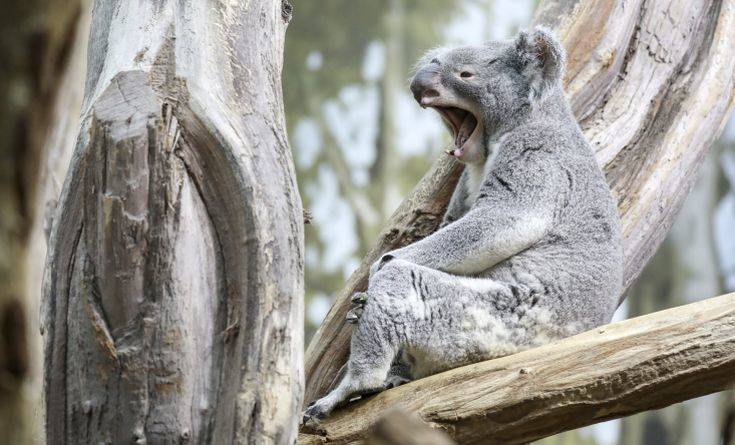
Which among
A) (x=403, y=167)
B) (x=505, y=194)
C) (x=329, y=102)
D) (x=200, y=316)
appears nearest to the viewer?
(x=200, y=316)

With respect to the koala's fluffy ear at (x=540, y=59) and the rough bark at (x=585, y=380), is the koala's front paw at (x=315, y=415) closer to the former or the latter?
the rough bark at (x=585, y=380)

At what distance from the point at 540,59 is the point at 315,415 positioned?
254 centimetres

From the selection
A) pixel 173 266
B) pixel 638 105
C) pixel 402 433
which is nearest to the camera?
pixel 402 433

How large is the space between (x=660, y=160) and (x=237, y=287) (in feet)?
10.6

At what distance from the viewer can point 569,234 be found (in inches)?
195

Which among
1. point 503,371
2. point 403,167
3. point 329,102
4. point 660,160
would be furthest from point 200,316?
point 329,102

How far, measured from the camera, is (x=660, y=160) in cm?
566

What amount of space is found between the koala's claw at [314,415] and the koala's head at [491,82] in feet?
6.11

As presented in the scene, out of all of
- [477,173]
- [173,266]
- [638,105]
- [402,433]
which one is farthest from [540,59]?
[402,433]

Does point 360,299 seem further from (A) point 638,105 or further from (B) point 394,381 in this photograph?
(A) point 638,105

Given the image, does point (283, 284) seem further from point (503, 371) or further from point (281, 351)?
point (503, 371)

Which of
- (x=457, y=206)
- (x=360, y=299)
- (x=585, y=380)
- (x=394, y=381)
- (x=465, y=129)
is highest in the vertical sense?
(x=465, y=129)

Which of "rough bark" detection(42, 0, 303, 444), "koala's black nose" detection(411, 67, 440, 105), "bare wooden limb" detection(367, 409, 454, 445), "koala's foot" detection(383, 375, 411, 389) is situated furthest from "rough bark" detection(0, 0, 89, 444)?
"koala's black nose" detection(411, 67, 440, 105)

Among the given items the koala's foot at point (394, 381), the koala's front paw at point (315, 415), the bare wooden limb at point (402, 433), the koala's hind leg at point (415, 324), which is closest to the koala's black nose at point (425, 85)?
the koala's hind leg at point (415, 324)
